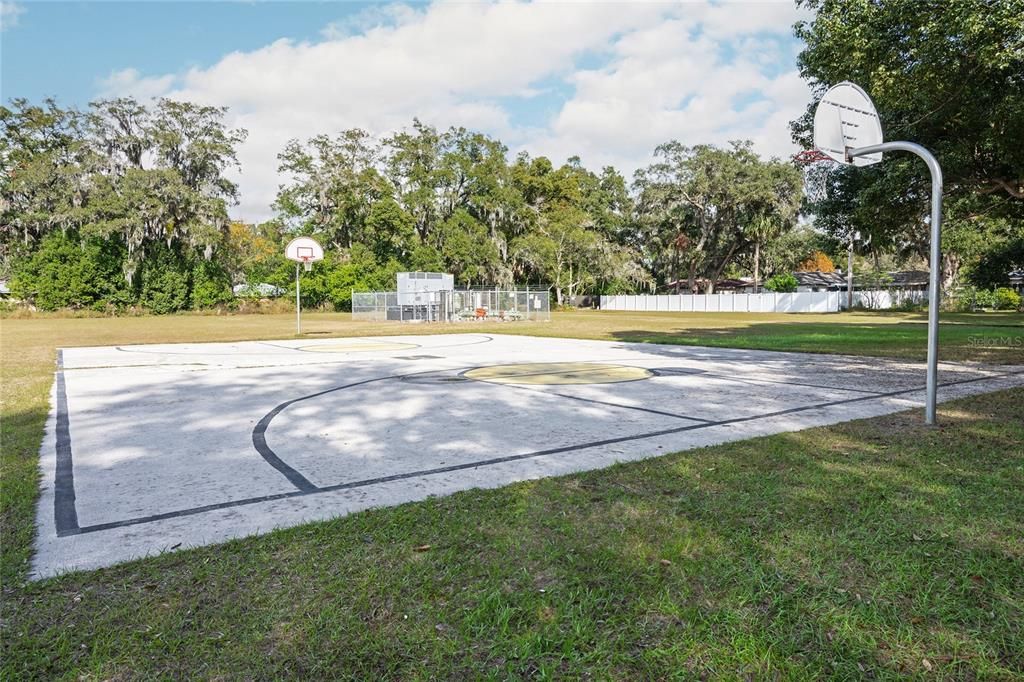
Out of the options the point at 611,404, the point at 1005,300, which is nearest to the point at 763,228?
the point at 1005,300

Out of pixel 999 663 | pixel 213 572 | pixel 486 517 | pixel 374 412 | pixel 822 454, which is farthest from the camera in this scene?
pixel 374 412

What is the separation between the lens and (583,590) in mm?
2639

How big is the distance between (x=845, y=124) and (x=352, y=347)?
42.1 ft

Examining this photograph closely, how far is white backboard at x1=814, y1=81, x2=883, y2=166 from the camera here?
22.3ft

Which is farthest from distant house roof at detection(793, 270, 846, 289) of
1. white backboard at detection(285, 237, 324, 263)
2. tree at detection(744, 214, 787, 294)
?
white backboard at detection(285, 237, 324, 263)

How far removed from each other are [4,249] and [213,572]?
51.7 metres

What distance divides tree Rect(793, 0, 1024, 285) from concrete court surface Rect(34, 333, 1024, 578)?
3.66m

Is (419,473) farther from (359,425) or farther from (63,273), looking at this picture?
(63,273)

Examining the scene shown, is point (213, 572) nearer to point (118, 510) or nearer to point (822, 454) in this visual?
point (118, 510)

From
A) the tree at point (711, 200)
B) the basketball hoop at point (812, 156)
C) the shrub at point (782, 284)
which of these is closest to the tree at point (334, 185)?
the tree at point (711, 200)

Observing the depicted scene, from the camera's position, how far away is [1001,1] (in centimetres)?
812

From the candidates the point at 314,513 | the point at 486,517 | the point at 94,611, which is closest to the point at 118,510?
the point at 314,513

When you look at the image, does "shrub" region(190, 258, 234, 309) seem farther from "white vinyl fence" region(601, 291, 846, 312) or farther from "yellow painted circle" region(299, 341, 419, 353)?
"white vinyl fence" region(601, 291, 846, 312)

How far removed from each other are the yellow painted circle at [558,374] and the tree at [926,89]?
5634 millimetres
